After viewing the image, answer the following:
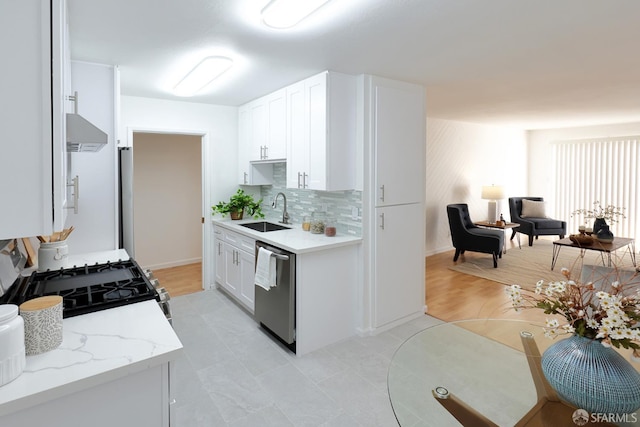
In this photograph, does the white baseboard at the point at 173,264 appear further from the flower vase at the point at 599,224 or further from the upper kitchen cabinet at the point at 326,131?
the flower vase at the point at 599,224

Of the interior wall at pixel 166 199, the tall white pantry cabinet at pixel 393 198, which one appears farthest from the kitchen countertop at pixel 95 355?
the interior wall at pixel 166 199

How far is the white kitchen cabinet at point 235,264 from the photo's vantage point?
3705 millimetres

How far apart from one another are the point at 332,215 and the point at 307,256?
790mm

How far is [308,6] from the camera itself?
1.77 metres

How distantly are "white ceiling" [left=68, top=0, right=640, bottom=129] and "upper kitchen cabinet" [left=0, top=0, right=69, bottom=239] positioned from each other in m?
1.00

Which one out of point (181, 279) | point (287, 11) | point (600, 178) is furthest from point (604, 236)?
point (181, 279)

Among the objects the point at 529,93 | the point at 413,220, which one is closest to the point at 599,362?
the point at 413,220

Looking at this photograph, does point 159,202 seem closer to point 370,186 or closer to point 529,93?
point 370,186

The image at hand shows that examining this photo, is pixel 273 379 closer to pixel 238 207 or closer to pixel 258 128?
pixel 238 207

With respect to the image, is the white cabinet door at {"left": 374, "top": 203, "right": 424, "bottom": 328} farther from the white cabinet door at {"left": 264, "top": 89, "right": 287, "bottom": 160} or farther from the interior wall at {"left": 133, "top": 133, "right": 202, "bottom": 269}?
the interior wall at {"left": 133, "top": 133, "right": 202, "bottom": 269}

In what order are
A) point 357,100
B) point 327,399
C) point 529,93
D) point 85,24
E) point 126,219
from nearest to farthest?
point 85,24 < point 327,399 < point 126,219 < point 357,100 < point 529,93

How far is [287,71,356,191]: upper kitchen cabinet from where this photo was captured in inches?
122

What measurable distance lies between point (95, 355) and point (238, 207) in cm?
331

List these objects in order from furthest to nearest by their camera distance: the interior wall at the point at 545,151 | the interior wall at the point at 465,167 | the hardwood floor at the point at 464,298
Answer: the interior wall at the point at 545,151 < the interior wall at the point at 465,167 < the hardwood floor at the point at 464,298
